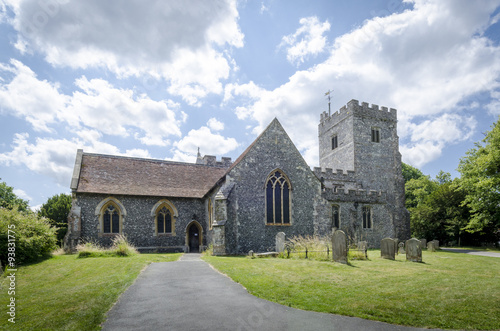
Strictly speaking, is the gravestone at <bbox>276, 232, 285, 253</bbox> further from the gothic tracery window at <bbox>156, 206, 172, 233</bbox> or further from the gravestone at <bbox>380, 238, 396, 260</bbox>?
the gothic tracery window at <bbox>156, 206, 172, 233</bbox>

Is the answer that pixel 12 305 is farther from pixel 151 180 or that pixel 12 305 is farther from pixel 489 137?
pixel 489 137

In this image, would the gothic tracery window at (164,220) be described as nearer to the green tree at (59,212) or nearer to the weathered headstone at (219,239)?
the weathered headstone at (219,239)

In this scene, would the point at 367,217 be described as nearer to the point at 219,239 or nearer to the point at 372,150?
the point at 372,150

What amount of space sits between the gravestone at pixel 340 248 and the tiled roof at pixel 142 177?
461 inches

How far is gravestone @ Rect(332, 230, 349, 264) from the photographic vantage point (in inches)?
523

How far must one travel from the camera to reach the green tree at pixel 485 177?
904 inches

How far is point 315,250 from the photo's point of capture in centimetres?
1516

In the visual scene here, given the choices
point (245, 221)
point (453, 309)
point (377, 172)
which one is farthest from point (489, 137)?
point (453, 309)

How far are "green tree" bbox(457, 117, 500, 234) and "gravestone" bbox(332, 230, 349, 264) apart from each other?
15.7 m

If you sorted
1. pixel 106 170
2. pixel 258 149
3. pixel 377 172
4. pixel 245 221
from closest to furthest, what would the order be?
pixel 245 221 → pixel 258 149 → pixel 106 170 → pixel 377 172

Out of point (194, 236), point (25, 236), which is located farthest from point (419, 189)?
point (25, 236)

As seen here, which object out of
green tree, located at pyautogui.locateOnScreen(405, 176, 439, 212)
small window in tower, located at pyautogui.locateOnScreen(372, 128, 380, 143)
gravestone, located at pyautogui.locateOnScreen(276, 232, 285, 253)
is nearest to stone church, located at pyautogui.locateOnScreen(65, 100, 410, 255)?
gravestone, located at pyautogui.locateOnScreen(276, 232, 285, 253)

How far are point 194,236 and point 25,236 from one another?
10.9m

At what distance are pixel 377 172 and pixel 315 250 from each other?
2264cm
